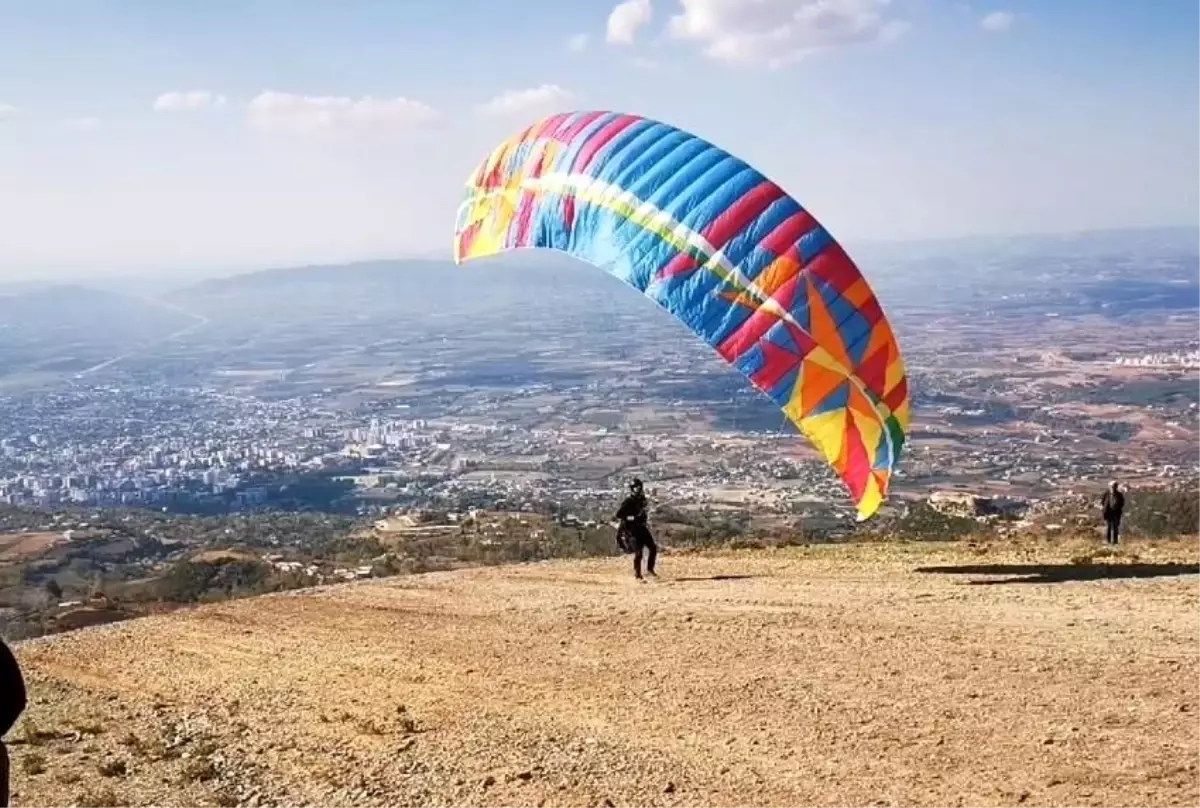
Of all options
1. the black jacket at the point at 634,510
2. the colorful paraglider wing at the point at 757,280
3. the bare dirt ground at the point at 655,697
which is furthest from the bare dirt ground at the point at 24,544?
the colorful paraglider wing at the point at 757,280

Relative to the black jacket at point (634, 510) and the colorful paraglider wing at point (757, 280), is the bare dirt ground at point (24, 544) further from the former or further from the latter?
the colorful paraglider wing at point (757, 280)

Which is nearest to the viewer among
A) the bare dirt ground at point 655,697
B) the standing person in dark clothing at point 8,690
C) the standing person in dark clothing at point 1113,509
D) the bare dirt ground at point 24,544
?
the standing person in dark clothing at point 8,690

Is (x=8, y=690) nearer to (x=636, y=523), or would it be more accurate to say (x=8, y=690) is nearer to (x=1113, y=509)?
(x=636, y=523)

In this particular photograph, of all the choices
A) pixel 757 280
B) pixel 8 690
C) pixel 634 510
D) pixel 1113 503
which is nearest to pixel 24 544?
pixel 634 510

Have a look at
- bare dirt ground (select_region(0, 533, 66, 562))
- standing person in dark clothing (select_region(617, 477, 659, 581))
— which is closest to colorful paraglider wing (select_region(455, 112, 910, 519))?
standing person in dark clothing (select_region(617, 477, 659, 581))

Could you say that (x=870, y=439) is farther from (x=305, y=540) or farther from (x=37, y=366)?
(x=37, y=366)

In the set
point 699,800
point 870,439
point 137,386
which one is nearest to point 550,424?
point 137,386
